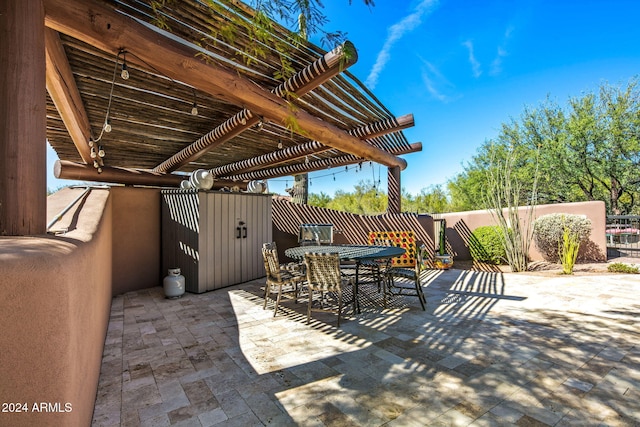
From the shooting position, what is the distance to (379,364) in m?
2.54

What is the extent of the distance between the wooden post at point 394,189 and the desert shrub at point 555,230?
365 centimetres

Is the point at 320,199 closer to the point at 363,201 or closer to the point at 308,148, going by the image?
the point at 363,201

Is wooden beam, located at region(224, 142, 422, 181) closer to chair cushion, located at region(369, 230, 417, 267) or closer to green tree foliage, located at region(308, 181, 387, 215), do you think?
chair cushion, located at region(369, 230, 417, 267)

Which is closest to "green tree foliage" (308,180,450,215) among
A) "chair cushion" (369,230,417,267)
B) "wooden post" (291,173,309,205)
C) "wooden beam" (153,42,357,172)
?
"wooden post" (291,173,309,205)

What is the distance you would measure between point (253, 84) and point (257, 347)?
119 inches

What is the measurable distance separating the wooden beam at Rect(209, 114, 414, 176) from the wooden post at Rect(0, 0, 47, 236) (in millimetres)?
4438

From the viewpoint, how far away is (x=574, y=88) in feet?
38.0

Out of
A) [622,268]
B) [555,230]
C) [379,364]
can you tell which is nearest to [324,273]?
[379,364]

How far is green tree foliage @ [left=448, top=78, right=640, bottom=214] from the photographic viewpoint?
10758 millimetres

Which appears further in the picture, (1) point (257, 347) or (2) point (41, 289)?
(1) point (257, 347)

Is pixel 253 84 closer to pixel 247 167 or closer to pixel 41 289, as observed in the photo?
pixel 41 289

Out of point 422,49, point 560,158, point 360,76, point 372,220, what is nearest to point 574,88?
point 560,158

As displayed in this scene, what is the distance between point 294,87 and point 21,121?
2.79 meters

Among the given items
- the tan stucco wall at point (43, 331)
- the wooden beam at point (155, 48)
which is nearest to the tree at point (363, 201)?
the wooden beam at point (155, 48)
